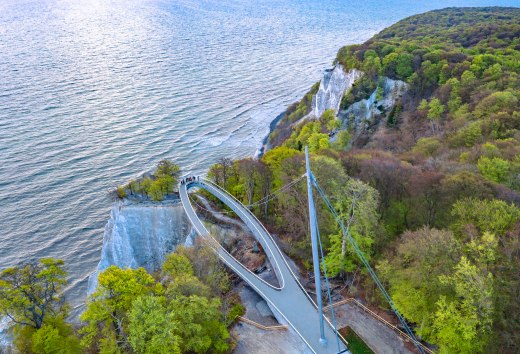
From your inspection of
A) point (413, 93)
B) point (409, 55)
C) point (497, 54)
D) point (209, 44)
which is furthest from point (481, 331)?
point (209, 44)

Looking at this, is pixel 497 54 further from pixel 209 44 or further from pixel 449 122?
pixel 209 44

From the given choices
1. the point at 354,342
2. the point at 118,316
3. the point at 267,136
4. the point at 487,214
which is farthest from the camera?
the point at 267,136

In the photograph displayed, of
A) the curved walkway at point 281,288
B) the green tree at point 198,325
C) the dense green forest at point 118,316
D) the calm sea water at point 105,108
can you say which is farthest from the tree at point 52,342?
the calm sea water at point 105,108

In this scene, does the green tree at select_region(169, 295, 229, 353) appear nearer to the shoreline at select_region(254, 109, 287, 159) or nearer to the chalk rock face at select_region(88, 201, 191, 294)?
the chalk rock face at select_region(88, 201, 191, 294)

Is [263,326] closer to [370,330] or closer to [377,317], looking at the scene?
[370,330]

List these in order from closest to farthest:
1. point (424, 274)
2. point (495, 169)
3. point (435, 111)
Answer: point (424, 274) < point (495, 169) < point (435, 111)

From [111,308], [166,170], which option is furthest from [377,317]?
[166,170]
